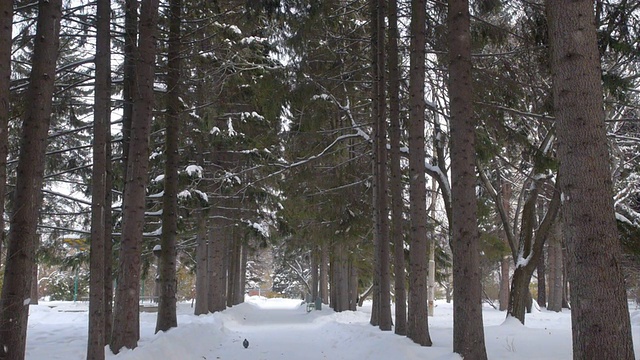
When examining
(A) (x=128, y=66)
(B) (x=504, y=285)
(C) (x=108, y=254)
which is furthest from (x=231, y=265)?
(A) (x=128, y=66)

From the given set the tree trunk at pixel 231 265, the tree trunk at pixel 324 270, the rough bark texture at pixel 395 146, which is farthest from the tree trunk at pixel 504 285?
the rough bark texture at pixel 395 146

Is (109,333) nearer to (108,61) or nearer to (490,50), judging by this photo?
(108,61)

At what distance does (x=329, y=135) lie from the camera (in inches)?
709

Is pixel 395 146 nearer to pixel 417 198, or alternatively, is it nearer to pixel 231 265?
pixel 417 198

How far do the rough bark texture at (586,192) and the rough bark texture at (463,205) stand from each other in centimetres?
361

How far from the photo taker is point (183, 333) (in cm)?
1216

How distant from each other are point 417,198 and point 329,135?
737 cm

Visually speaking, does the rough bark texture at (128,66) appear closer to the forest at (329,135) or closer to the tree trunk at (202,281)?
the forest at (329,135)

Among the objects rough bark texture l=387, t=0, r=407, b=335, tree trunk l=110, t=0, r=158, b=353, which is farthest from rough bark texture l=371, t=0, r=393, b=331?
tree trunk l=110, t=0, r=158, b=353

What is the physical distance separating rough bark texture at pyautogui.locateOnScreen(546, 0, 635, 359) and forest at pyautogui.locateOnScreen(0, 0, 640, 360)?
0.02 metres

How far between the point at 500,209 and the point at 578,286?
37.3ft

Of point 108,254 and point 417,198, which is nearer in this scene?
point 108,254

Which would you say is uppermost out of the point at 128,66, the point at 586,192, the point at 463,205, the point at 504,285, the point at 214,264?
Answer: the point at 128,66

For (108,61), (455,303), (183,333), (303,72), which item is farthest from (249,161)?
(455,303)
